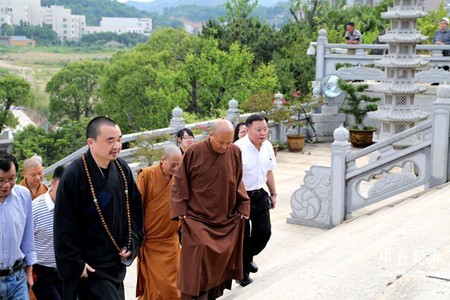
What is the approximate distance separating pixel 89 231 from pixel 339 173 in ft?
15.9

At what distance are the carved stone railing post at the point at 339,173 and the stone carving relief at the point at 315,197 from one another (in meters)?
0.09

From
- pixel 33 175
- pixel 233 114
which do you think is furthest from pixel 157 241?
pixel 233 114

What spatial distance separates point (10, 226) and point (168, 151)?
169 centimetres

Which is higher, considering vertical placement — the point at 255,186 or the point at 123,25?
the point at 123,25

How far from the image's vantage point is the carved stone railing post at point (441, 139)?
8.15 meters

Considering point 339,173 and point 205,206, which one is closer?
point 205,206

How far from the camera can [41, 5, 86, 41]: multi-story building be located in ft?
546

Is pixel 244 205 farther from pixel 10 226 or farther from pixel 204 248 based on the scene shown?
pixel 10 226

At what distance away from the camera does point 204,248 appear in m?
5.27

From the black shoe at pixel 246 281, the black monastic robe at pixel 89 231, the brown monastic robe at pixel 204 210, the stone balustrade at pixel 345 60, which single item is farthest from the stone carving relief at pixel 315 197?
the stone balustrade at pixel 345 60

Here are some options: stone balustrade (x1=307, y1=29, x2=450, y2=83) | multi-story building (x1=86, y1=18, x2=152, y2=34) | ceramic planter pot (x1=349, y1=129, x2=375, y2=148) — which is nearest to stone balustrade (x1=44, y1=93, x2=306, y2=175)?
ceramic planter pot (x1=349, y1=129, x2=375, y2=148)

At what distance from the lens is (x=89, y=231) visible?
392cm

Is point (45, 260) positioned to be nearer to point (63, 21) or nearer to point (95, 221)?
point (95, 221)

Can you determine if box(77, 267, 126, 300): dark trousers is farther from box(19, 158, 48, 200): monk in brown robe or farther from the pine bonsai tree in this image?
the pine bonsai tree
